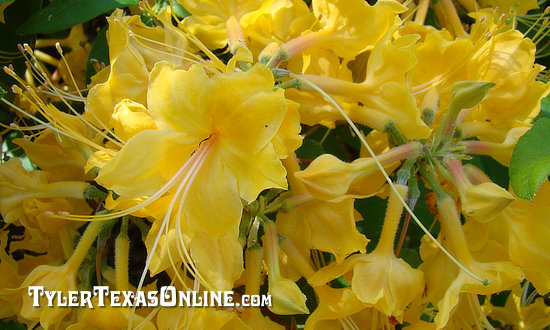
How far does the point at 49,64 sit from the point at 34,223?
104 cm

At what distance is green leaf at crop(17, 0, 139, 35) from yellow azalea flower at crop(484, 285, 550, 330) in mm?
2050

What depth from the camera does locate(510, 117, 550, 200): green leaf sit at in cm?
121

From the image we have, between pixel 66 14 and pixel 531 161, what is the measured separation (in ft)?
4.47

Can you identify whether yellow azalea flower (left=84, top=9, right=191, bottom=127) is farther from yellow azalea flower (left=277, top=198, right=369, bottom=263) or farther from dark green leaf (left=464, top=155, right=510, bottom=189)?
dark green leaf (left=464, top=155, right=510, bottom=189)

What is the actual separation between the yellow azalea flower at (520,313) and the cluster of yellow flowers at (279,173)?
3.15 feet

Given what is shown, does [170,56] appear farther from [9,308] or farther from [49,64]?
[49,64]

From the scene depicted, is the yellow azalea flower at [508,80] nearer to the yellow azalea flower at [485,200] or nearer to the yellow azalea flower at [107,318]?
the yellow azalea flower at [485,200]

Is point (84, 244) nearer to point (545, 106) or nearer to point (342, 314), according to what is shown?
point (342, 314)

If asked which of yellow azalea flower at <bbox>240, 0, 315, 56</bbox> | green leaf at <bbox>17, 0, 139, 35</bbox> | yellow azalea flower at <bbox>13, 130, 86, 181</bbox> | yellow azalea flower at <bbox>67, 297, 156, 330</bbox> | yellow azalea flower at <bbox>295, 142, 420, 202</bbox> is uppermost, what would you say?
green leaf at <bbox>17, 0, 139, 35</bbox>

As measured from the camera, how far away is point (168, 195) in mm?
1272

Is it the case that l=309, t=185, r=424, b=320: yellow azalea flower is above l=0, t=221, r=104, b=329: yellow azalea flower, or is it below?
above

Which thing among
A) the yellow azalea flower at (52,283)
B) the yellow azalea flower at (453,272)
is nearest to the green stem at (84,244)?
the yellow azalea flower at (52,283)

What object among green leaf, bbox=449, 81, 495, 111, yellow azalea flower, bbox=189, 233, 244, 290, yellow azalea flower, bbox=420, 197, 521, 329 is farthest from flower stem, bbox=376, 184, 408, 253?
yellow azalea flower, bbox=189, 233, 244, 290

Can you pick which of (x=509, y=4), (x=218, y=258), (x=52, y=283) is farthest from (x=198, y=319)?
(x=509, y=4)
